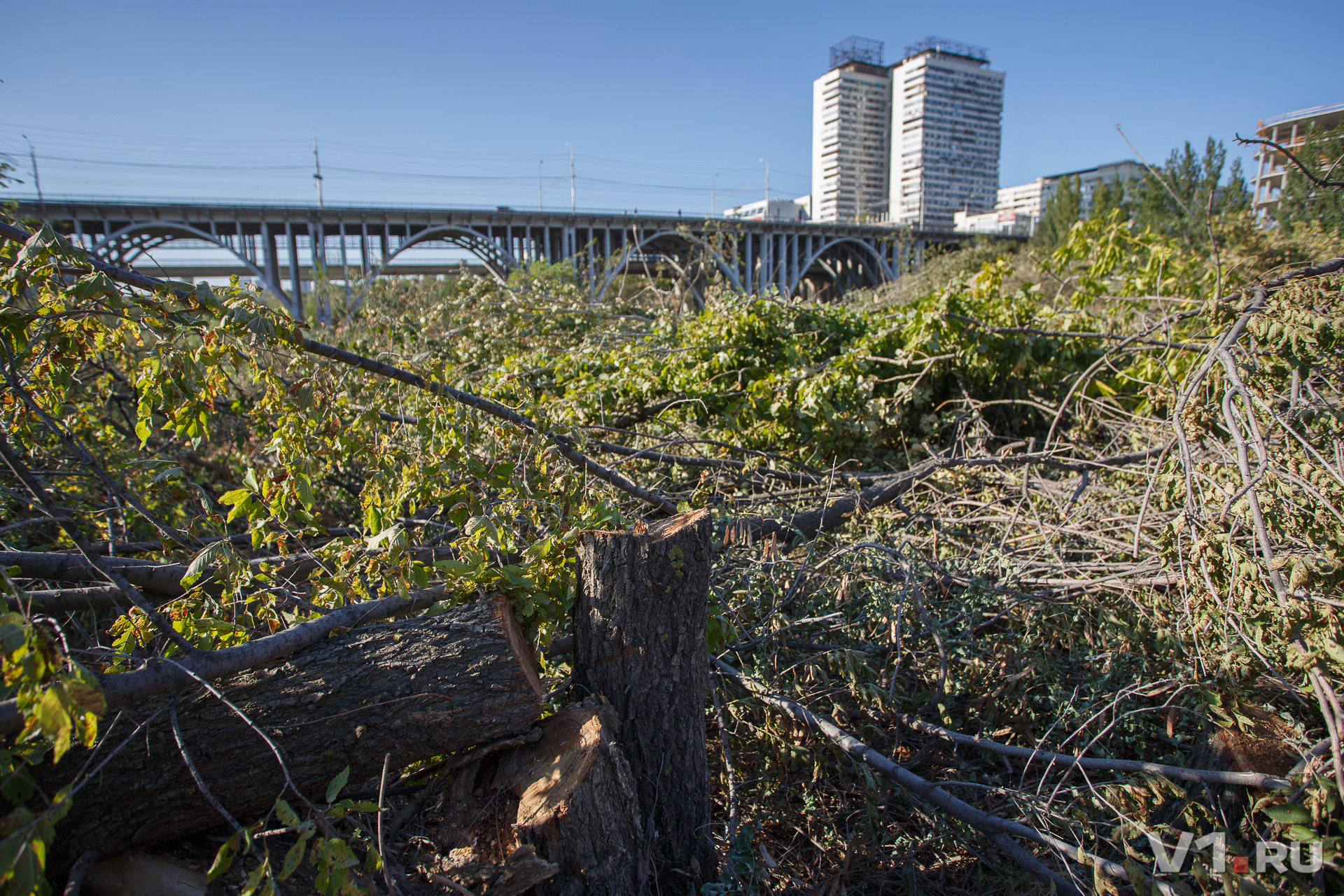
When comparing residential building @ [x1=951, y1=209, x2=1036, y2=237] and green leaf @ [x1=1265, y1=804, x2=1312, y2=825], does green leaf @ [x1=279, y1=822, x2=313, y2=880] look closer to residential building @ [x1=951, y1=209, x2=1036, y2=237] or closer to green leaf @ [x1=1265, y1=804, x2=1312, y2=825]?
green leaf @ [x1=1265, y1=804, x2=1312, y2=825]

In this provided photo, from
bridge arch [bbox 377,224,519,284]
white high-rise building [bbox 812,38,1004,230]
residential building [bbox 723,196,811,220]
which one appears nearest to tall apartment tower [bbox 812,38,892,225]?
white high-rise building [bbox 812,38,1004,230]

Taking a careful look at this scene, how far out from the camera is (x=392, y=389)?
298cm

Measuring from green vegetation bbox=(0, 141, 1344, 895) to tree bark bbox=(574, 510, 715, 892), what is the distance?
0.17m

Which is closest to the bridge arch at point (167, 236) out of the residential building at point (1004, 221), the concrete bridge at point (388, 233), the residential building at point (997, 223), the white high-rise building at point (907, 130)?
the concrete bridge at point (388, 233)

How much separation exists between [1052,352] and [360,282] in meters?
19.2

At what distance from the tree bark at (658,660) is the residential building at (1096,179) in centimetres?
475

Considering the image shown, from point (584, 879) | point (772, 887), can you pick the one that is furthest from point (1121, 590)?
point (584, 879)

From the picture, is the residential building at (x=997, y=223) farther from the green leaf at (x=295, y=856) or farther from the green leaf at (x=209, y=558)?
the green leaf at (x=295, y=856)

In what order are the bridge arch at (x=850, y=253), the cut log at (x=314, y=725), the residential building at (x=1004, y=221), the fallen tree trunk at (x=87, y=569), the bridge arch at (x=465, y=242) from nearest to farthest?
the cut log at (x=314, y=725)
the fallen tree trunk at (x=87, y=569)
the bridge arch at (x=465, y=242)
the bridge arch at (x=850, y=253)
the residential building at (x=1004, y=221)

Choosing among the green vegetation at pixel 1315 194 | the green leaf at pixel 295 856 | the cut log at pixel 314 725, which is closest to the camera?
the green leaf at pixel 295 856

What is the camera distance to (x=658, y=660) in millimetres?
2027

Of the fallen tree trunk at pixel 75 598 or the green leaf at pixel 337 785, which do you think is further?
the fallen tree trunk at pixel 75 598

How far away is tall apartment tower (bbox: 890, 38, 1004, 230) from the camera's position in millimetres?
98125

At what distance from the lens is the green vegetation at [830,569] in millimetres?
1879
